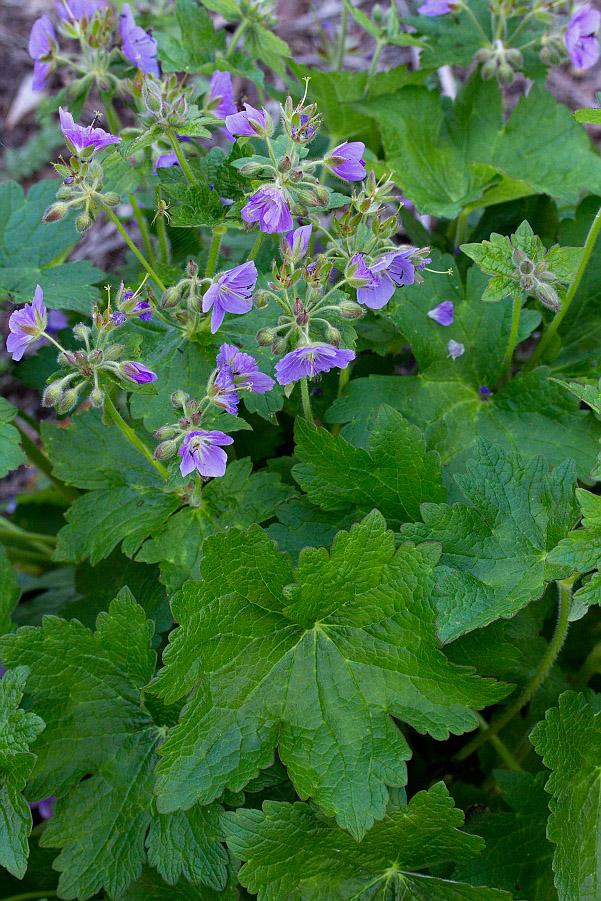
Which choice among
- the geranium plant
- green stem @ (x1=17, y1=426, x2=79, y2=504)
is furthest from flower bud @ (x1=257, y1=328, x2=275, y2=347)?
green stem @ (x1=17, y1=426, x2=79, y2=504)

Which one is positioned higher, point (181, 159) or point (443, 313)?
point (181, 159)

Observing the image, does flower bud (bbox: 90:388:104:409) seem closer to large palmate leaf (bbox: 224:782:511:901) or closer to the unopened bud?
the unopened bud

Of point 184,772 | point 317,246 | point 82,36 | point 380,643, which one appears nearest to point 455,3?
point 317,246

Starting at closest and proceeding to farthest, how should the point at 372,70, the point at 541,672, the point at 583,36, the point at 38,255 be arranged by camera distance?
1. the point at 541,672
2. the point at 583,36
3. the point at 38,255
4. the point at 372,70

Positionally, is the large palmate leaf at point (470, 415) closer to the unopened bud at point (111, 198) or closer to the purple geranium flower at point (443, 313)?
the purple geranium flower at point (443, 313)

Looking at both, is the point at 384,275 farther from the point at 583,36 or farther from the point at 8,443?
the point at 583,36

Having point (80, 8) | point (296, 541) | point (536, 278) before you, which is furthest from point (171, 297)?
point (80, 8)
